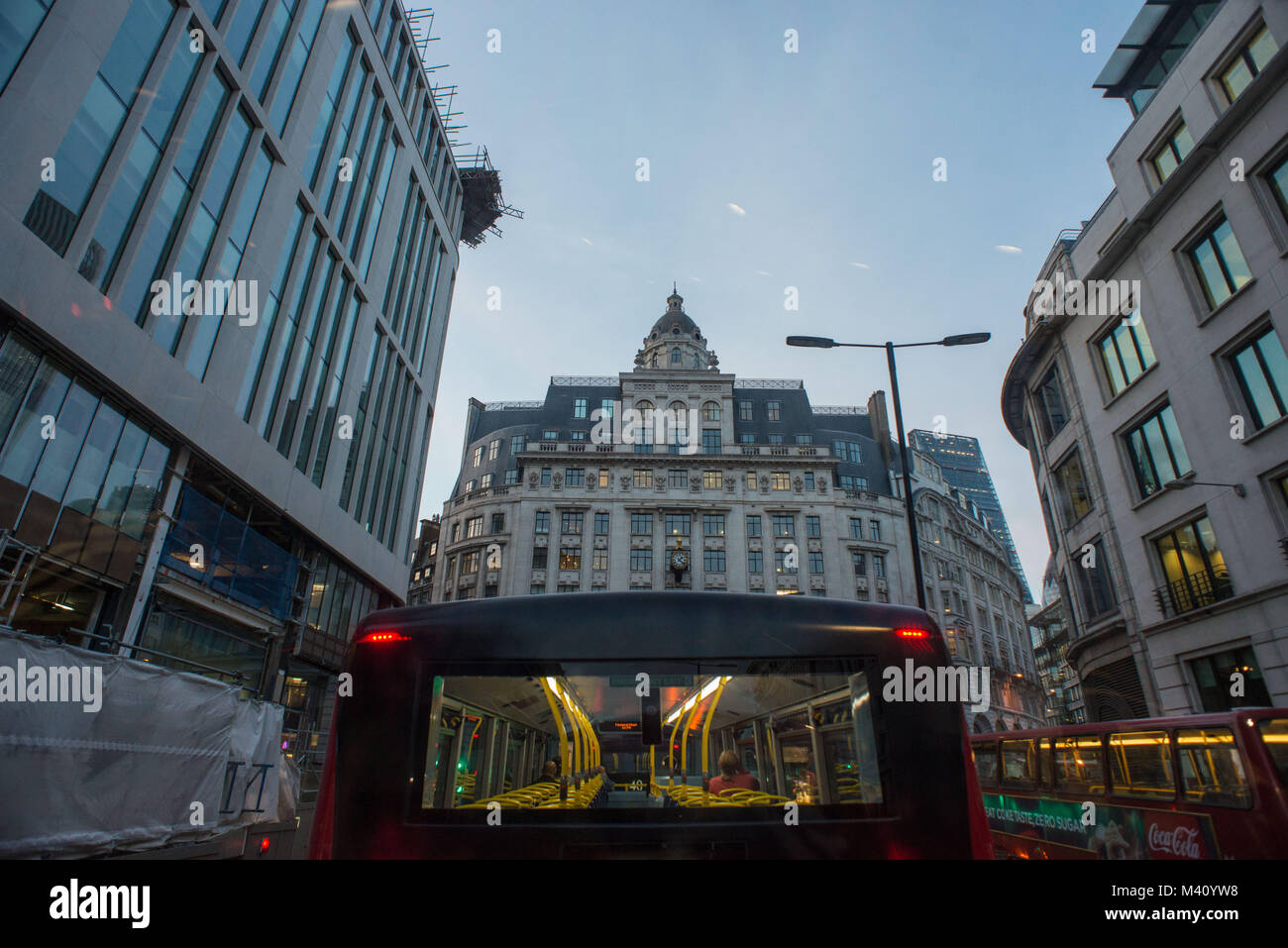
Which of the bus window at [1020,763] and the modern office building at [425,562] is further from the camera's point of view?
the modern office building at [425,562]

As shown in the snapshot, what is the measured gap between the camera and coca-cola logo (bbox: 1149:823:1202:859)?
8.63 m

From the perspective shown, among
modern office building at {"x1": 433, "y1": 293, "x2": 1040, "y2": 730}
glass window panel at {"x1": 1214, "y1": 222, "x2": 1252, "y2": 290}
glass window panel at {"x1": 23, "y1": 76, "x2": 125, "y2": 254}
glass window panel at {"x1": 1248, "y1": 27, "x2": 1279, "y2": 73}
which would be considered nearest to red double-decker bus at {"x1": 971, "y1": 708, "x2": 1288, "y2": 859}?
glass window panel at {"x1": 1214, "y1": 222, "x2": 1252, "y2": 290}

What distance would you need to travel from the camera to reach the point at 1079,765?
35.9 ft

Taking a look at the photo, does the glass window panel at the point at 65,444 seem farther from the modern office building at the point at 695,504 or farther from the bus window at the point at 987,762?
the modern office building at the point at 695,504

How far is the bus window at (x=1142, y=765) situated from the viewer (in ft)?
30.5

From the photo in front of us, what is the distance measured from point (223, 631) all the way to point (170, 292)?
355 inches

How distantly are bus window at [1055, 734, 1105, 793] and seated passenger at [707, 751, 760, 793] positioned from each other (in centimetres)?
989

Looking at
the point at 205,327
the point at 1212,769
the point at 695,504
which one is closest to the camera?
the point at 1212,769

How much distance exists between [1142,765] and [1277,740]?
186cm

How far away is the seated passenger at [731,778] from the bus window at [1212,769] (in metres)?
8.35

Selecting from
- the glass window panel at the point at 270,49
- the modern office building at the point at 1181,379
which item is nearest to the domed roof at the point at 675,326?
the modern office building at the point at 1181,379

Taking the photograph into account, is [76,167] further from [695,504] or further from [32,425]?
[695,504]

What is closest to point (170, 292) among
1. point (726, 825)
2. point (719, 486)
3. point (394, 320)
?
point (394, 320)

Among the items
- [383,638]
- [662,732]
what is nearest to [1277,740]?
[662,732]
